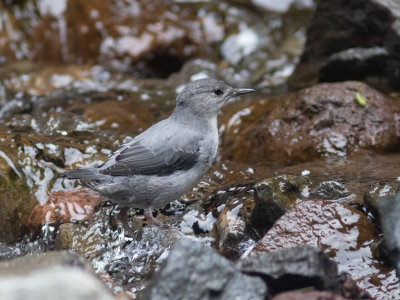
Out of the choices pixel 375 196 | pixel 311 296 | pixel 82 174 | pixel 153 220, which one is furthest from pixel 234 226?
pixel 311 296

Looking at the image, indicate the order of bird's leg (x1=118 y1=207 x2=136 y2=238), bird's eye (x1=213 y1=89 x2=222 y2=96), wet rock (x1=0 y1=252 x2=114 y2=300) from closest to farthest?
wet rock (x1=0 y1=252 x2=114 y2=300), bird's leg (x1=118 y1=207 x2=136 y2=238), bird's eye (x1=213 y1=89 x2=222 y2=96)

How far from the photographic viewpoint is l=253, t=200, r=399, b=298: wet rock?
4602mm

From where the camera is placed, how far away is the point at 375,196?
4895 mm

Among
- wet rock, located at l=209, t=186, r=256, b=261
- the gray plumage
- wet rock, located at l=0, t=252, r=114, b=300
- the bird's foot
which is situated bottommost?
the bird's foot

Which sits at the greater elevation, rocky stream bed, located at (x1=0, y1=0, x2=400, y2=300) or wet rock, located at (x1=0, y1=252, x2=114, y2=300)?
wet rock, located at (x1=0, y1=252, x2=114, y2=300)

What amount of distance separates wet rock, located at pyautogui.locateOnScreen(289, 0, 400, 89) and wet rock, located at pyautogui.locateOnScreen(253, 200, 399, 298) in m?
4.23

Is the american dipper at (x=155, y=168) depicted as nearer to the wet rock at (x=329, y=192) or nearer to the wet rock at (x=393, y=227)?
the wet rock at (x=329, y=192)

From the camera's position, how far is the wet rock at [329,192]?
5363 millimetres

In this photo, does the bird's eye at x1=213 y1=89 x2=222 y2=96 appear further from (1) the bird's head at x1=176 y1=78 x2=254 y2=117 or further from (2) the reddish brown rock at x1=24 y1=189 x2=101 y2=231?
(2) the reddish brown rock at x1=24 y1=189 x2=101 y2=231

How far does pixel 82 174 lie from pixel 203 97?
5.61 feet

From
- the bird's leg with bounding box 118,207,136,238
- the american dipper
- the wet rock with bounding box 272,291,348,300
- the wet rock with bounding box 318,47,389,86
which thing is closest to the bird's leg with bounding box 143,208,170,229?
the american dipper

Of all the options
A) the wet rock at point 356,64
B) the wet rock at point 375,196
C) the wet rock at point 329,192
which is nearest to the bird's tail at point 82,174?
the wet rock at point 329,192

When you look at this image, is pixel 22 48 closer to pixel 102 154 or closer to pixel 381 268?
pixel 102 154

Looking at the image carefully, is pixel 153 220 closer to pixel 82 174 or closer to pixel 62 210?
pixel 82 174
